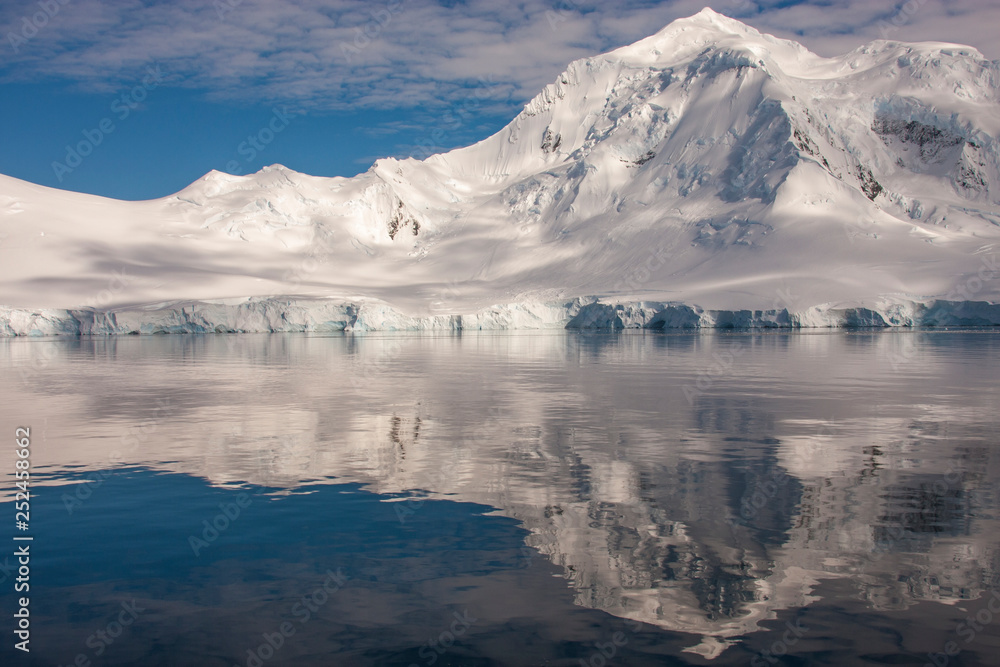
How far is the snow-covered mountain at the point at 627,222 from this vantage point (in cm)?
5647

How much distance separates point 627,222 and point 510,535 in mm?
79977

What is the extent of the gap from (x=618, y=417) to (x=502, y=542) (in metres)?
6.67

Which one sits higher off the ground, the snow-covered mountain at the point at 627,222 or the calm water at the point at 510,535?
the snow-covered mountain at the point at 627,222

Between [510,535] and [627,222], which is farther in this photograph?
[627,222]

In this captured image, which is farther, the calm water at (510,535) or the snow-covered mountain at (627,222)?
the snow-covered mountain at (627,222)

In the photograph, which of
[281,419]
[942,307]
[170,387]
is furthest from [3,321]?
[942,307]

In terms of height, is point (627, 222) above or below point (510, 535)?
above

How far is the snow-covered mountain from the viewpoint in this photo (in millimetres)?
56469

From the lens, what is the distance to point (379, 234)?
92.0 m

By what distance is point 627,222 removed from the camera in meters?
83.6

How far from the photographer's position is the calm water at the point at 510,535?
4352mm

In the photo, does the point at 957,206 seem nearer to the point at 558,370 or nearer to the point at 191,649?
the point at 558,370

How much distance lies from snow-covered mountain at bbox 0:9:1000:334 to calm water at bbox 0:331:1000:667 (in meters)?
45.2

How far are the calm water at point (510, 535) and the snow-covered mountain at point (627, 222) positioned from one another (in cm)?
4524
